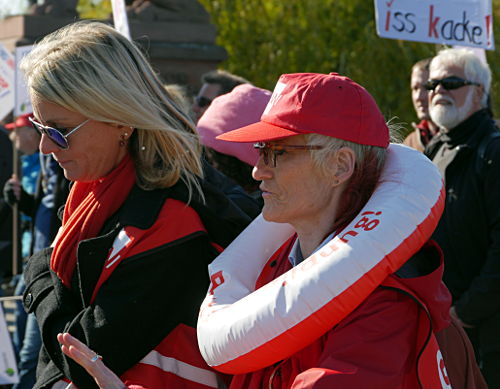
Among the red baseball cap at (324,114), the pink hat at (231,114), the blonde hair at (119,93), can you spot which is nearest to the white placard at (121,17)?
the pink hat at (231,114)

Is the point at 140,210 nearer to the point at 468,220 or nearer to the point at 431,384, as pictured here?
the point at 431,384

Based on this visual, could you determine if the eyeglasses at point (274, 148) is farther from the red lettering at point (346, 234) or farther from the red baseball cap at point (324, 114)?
the red lettering at point (346, 234)

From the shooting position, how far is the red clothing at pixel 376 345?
1695 mm

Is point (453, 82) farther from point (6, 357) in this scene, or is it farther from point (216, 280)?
point (216, 280)

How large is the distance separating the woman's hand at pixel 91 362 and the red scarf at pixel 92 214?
290mm

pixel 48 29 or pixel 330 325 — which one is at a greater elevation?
pixel 330 325

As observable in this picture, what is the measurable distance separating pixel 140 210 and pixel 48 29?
24.4 feet

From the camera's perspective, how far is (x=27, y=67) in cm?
235

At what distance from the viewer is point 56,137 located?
2281 mm

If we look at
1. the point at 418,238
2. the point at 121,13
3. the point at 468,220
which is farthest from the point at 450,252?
the point at 418,238

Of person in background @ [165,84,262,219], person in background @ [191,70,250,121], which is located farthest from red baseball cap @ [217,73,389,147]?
person in background @ [191,70,250,121]

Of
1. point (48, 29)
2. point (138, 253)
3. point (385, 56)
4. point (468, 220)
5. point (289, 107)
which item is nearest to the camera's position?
point (289, 107)

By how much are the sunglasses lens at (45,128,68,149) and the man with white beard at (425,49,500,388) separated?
229 centimetres

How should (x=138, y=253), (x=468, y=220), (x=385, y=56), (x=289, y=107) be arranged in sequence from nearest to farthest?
(x=289, y=107), (x=138, y=253), (x=468, y=220), (x=385, y=56)
